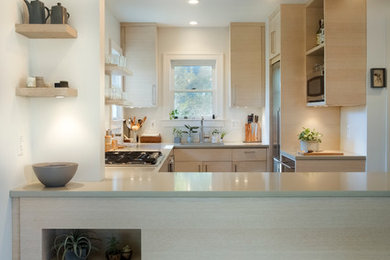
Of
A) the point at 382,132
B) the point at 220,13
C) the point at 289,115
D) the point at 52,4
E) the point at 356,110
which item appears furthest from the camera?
the point at 220,13

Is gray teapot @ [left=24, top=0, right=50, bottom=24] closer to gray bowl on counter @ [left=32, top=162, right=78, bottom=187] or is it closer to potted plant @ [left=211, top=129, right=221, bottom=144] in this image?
gray bowl on counter @ [left=32, top=162, right=78, bottom=187]

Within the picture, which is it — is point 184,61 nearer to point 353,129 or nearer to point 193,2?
point 193,2

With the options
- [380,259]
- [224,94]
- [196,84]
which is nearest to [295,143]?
[224,94]

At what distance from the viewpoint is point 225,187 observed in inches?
75.8

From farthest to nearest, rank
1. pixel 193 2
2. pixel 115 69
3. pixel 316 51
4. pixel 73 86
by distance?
pixel 193 2 < pixel 316 51 < pixel 115 69 < pixel 73 86

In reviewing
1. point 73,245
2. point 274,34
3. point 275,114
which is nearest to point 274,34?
point 274,34

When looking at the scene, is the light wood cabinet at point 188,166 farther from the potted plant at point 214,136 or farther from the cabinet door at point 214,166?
the potted plant at point 214,136

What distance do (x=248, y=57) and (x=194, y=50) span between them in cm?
80

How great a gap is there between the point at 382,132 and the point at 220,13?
7.69ft

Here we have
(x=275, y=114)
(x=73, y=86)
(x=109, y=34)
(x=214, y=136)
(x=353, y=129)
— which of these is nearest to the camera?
(x=73, y=86)

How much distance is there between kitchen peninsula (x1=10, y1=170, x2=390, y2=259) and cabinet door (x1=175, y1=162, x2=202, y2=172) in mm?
2954

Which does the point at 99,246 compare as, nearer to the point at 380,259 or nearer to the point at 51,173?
the point at 51,173

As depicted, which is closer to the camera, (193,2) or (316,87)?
(316,87)

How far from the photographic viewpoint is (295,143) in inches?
172
